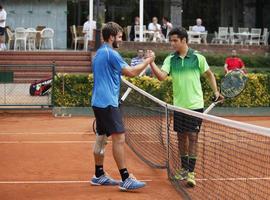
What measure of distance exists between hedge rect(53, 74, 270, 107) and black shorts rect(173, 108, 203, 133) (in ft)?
31.3

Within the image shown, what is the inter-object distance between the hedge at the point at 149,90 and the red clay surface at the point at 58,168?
313 cm

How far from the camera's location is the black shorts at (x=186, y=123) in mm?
8117

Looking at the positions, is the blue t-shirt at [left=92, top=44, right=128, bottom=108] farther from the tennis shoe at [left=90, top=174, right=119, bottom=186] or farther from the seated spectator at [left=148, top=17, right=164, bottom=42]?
the seated spectator at [left=148, top=17, right=164, bottom=42]

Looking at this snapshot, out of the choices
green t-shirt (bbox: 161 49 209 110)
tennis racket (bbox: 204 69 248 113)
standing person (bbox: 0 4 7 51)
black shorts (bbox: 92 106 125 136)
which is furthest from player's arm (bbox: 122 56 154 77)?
standing person (bbox: 0 4 7 51)

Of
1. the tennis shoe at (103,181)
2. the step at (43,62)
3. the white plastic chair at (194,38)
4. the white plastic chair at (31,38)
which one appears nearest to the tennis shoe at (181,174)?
the tennis shoe at (103,181)

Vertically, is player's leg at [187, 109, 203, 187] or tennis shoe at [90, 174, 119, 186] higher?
player's leg at [187, 109, 203, 187]

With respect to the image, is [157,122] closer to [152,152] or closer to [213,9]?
[152,152]

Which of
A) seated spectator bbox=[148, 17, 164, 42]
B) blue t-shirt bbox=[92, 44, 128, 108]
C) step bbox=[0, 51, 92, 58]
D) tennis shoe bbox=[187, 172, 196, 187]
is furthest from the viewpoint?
seated spectator bbox=[148, 17, 164, 42]

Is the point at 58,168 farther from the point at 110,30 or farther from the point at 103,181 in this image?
the point at 110,30

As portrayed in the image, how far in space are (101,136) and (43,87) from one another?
11639mm

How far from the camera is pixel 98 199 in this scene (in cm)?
762

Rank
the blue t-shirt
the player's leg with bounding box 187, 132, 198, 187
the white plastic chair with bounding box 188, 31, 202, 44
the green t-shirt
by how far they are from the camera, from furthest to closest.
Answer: the white plastic chair with bounding box 188, 31, 202, 44 < the green t-shirt < the player's leg with bounding box 187, 132, 198, 187 < the blue t-shirt

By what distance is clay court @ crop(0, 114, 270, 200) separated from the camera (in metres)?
7.96

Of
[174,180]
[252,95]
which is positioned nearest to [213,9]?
[252,95]
